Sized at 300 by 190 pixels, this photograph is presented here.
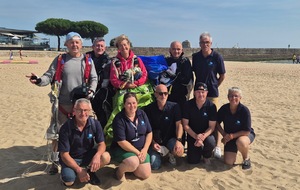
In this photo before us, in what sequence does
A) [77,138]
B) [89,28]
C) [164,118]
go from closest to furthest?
[77,138] < [164,118] < [89,28]

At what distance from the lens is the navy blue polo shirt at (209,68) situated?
5.47 m

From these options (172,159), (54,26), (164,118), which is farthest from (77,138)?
(54,26)

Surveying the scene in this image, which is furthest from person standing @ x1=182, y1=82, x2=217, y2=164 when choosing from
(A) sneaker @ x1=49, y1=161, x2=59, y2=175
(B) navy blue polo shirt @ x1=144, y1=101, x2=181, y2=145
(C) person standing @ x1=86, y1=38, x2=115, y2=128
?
(A) sneaker @ x1=49, y1=161, x2=59, y2=175

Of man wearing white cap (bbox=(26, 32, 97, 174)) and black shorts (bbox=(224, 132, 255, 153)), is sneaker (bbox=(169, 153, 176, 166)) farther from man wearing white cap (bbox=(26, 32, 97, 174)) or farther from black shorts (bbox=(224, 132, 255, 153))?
man wearing white cap (bbox=(26, 32, 97, 174))

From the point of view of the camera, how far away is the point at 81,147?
4.35m

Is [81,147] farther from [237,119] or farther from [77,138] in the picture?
[237,119]

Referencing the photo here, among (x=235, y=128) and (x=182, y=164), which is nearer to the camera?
(x=235, y=128)

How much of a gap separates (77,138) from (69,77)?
3.07 ft

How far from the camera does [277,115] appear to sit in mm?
9641

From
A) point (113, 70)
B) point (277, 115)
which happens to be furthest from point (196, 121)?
point (277, 115)

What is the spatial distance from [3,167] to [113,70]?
252 centimetres

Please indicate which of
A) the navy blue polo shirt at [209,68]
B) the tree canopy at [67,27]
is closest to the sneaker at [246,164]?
the navy blue polo shirt at [209,68]

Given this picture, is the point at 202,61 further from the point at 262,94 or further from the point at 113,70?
the point at 262,94

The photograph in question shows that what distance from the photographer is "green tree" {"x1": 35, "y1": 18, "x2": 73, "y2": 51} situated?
2594 inches
